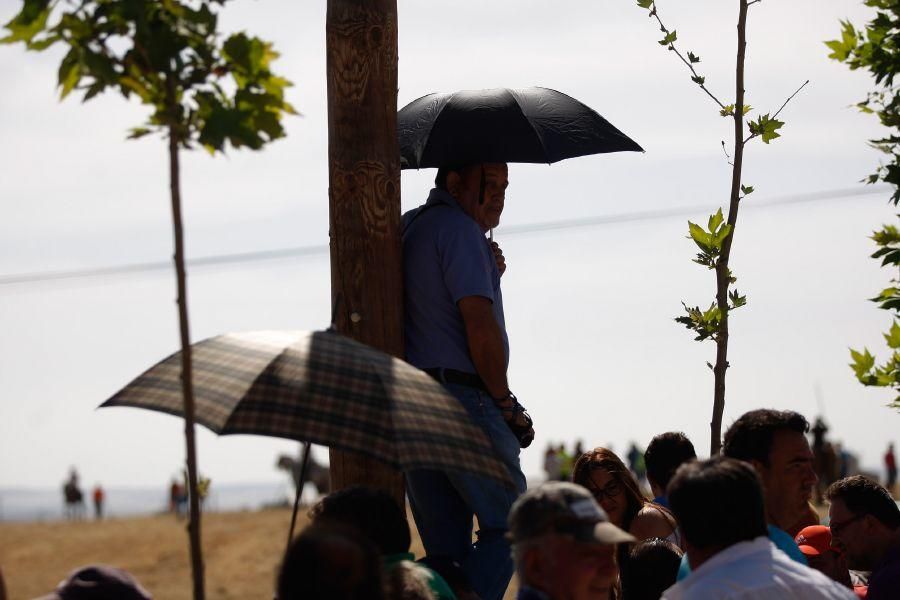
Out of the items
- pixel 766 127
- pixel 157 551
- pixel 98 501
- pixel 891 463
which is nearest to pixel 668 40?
pixel 766 127

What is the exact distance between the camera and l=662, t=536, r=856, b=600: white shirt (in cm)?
405

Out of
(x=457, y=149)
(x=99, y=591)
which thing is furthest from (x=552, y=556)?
(x=457, y=149)

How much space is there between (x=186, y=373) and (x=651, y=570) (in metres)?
2.36

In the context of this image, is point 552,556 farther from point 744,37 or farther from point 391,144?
point 744,37

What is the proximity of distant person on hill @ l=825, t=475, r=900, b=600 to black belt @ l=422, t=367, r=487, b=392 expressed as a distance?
1.74 m

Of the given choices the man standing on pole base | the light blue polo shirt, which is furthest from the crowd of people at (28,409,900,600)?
the light blue polo shirt

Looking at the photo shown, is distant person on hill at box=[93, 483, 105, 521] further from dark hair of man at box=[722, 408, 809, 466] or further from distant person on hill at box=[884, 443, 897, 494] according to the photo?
dark hair of man at box=[722, 408, 809, 466]

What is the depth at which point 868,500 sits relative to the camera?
6.20m

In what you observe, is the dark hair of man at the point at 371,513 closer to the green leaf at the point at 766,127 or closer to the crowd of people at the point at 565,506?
the crowd of people at the point at 565,506

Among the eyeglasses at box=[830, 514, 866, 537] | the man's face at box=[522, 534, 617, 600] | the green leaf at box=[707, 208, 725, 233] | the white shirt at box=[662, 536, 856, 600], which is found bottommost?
the eyeglasses at box=[830, 514, 866, 537]

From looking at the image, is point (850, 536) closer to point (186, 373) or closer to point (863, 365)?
point (863, 365)

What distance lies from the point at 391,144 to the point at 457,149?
0.34 m

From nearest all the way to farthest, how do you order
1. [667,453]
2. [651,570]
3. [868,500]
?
[651,570] < [868,500] < [667,453]

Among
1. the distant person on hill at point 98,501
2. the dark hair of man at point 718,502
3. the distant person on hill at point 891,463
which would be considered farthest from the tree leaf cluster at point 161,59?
the distant person on hill at point 98,501
